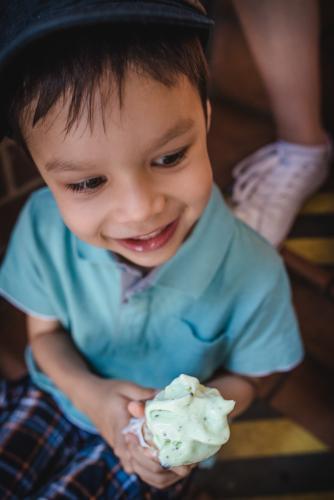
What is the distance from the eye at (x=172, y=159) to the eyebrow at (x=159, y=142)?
0.03 m

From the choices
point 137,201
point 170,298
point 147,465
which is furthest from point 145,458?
point 137,201

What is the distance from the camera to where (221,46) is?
1921 mm

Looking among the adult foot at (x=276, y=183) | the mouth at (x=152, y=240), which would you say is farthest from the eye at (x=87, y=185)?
the adult foot at (x=276, y=183)

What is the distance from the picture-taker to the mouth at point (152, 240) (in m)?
0.81

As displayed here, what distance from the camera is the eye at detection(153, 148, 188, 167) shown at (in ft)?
2.29

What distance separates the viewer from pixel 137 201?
687 millimetres

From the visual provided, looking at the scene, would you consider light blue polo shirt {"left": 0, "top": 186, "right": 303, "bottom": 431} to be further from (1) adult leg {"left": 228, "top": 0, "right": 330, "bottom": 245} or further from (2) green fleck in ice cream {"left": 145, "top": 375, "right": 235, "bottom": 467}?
(1) adult leg {"left": 228, "top": 0, "right": 330, "bottom": 245}

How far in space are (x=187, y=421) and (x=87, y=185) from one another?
0.33 m

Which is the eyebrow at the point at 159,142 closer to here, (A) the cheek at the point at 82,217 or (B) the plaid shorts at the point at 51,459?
(A) the cheek at the point at 82,217

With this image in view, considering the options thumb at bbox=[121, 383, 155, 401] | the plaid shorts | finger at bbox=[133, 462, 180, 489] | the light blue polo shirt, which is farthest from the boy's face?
the plaid shorts

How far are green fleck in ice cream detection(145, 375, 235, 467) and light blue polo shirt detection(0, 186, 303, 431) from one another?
281 millimetres

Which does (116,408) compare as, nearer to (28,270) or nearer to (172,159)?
(28,270)

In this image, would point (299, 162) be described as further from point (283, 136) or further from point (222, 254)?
point (222, 254)

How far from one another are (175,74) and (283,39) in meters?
0.93
